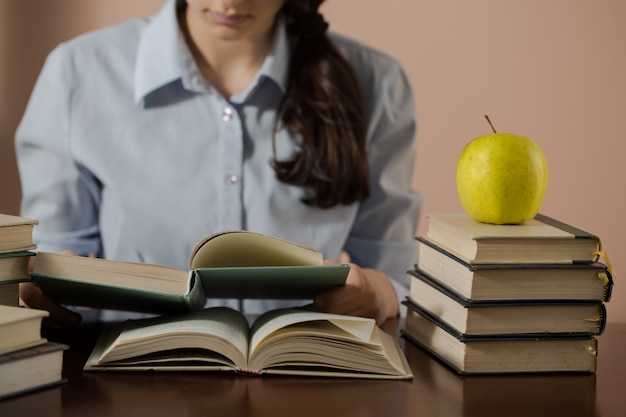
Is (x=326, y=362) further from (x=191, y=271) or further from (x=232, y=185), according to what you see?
(x=232, y=185)

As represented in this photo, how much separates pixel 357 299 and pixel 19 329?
0.44 m

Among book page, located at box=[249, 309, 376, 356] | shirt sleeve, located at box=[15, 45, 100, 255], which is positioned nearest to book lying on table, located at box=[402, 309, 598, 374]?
book page, located at box=[249, 309, 376, 356]

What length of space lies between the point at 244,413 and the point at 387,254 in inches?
41.6

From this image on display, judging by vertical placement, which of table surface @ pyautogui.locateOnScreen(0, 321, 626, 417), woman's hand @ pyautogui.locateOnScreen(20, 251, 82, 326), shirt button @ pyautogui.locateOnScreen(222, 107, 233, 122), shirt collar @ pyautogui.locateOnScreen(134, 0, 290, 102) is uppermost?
shirt collar @ pyautogui.locateOnScreen(134, 0, 290, 102)

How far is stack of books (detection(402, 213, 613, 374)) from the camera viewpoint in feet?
3.23

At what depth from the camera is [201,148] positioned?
69.8 inches

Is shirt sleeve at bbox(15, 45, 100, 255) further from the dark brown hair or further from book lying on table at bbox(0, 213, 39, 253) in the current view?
book lying on table at bbox(0, 213, 39, 253)

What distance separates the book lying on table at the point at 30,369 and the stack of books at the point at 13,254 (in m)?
0.13

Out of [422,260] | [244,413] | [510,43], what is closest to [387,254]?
[422,260]

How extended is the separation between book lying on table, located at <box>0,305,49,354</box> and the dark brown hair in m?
0.90

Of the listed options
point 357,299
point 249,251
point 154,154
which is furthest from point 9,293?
point 154,154

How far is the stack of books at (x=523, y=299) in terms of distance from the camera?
0.98m

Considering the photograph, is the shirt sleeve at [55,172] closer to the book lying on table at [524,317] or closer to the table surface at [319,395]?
the table surface at [319,395]

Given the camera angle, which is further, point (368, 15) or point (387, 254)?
point (368, 15)
